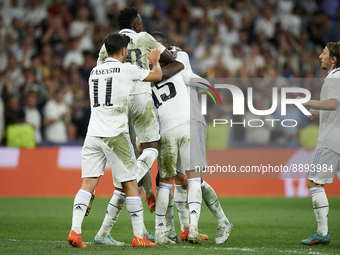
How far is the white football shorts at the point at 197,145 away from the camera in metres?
5.92

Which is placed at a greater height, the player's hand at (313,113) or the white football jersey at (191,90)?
the white football jersey at (191,90)

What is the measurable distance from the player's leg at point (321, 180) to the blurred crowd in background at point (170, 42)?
5.30 metres

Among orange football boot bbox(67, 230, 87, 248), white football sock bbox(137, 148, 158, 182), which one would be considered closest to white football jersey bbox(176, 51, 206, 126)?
white football sock bbox(137, 148, 158, 182)

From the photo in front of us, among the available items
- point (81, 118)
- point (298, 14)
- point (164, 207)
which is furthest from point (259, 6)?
point (164, 207)

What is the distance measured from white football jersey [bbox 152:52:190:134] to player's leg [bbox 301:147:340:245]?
5.32 ft

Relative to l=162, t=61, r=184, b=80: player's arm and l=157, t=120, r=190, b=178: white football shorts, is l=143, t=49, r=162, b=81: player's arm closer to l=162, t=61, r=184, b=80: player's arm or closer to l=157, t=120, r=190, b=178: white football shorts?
l=162, t=61, r=184, b=80: player's arm

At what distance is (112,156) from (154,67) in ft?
3.47

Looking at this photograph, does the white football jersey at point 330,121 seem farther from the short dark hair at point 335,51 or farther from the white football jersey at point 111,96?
the white football jersey at point 111,96

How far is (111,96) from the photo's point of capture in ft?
17.4

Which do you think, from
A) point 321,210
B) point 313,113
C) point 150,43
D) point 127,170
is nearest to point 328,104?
point 313,113

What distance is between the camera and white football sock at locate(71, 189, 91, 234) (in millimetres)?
5207

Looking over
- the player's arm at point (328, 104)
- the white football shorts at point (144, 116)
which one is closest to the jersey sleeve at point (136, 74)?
the white football shorts at point (144, 116)

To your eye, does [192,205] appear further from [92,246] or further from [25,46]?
[25,46]

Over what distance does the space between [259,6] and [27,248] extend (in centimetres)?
1254
